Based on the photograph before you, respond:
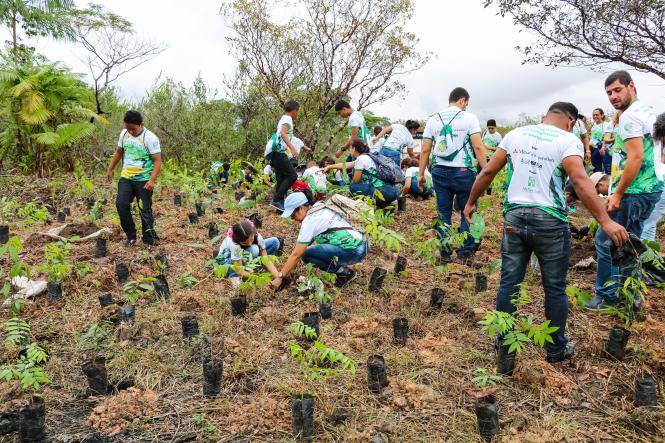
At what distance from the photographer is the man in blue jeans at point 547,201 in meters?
2.61

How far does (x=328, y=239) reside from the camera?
13.9 ft

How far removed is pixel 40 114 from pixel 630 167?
32.3 ft

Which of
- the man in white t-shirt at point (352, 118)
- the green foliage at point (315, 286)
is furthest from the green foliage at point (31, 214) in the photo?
the man in white t-shirt at point (352, 118)

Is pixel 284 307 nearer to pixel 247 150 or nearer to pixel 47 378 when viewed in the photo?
pixel 47 378

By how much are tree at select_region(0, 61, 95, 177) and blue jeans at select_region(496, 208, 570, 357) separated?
9077mm

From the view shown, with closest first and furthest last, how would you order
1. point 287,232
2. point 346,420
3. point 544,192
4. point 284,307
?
point 346,420
point 544,192
point 284,307
point 287,232

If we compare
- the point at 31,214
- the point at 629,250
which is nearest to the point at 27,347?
the point at 629,250

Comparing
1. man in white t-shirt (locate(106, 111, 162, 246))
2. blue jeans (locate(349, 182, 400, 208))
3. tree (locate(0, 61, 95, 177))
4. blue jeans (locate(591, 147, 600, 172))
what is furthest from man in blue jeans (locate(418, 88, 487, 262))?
tree (locate(0, 61, 95, 177))

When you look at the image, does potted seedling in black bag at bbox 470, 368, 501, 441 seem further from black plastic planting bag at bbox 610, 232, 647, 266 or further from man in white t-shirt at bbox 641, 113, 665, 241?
man in white t-shirt at bbox 641, 113, 665, 241

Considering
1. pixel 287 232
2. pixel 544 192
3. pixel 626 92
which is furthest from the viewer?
pixel 287 232

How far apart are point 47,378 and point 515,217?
287cm

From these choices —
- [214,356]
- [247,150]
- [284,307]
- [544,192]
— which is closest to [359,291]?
[284,307]

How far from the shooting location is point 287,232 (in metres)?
6.15

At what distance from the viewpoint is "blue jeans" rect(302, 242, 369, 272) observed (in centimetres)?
422
